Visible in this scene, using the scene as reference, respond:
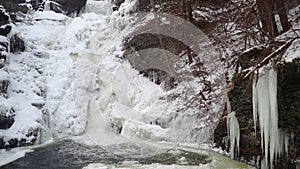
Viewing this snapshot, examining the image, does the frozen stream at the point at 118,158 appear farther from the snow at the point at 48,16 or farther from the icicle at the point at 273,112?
the snow at the point at 48,16

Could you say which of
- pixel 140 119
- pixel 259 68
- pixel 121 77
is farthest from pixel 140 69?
pixel 259 68

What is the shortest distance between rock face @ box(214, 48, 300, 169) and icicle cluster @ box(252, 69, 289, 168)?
13cm

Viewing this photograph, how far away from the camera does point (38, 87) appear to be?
11836 millimetres

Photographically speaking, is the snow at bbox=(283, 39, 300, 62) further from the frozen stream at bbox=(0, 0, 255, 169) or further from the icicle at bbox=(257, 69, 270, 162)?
the frozen stream at bbox=(0, 0, 255, 169)

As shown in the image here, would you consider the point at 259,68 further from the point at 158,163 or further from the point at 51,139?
the point at 51,139

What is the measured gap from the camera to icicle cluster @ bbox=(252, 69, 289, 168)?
5043mm

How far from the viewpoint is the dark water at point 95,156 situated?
7.38 m

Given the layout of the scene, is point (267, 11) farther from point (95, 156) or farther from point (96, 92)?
point (96, 92)

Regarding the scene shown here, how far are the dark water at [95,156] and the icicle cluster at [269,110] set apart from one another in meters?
2.11

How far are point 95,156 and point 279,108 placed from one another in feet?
13.5

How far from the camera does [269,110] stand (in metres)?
5.20

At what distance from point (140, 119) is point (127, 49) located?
3893 millimetres

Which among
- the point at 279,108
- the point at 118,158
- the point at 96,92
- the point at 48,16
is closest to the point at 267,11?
the point at 279,108

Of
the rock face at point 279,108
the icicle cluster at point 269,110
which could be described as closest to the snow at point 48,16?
the rock face at point 279,108
